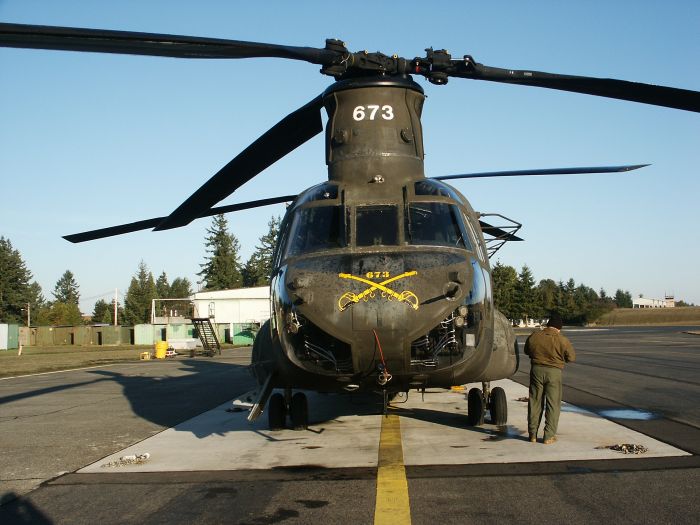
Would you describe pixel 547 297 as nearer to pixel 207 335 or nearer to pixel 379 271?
pixel 207 335

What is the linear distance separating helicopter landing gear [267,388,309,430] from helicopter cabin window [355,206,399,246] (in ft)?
10.2

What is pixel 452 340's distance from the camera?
23.4 feet

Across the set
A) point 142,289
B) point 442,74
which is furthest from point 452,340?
point 142,289

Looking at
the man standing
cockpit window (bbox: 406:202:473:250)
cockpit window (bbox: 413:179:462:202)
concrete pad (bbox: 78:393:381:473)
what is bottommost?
concrete pad (bbox: 78:393:381:473)

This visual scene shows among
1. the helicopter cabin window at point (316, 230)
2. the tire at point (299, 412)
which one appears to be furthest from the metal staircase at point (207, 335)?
the helicopter cabin window at point (316, 230)

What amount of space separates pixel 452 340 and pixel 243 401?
10.1ft

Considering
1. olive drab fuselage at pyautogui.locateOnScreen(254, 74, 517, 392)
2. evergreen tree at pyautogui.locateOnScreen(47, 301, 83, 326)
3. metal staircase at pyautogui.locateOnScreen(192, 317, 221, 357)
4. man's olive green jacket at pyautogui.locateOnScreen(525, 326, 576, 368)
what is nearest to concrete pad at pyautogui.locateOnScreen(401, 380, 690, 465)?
olive drab fuselage at pyautogui.locateOnScreen(254, 74, 517, 392)

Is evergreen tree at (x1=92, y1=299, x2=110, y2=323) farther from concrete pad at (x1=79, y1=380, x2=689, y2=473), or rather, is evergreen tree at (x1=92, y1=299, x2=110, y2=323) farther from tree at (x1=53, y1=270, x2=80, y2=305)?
concrete pad at (x1=79, y1=380, x2=689, y2=473)

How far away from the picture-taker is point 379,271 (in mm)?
7051

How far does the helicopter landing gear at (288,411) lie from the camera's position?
9.77 m

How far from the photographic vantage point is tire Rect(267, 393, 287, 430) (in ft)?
32.2

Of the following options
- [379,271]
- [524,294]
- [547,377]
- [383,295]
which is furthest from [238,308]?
[383,295]

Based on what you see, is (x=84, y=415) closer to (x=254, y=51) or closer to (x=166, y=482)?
(x=166, y=482)

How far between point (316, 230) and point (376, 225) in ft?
2.66
